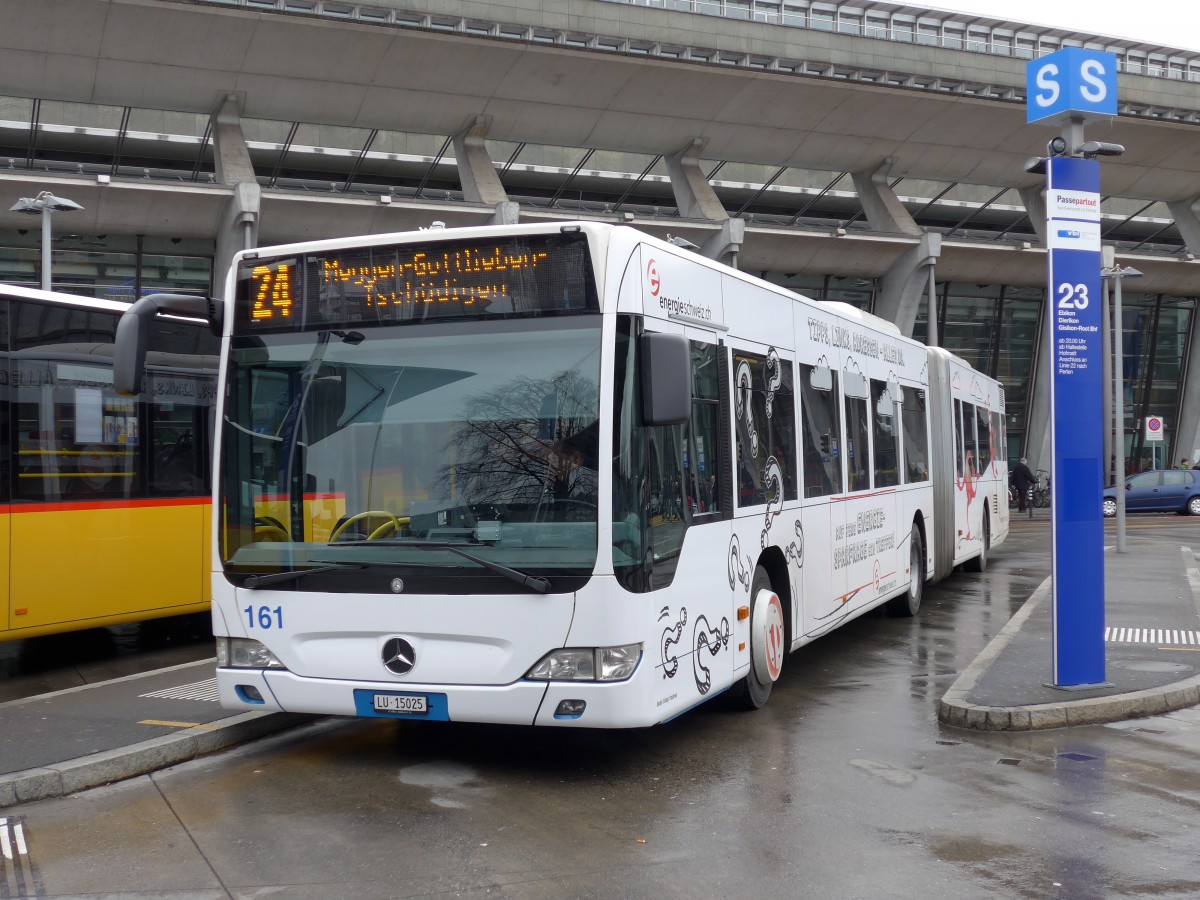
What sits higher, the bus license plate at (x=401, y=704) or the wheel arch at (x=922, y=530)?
the wheel arch at (x=922, y=530)

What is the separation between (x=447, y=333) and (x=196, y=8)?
77.6ft

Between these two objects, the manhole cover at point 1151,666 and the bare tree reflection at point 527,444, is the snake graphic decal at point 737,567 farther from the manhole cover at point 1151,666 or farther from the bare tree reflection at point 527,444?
the manhole cover at point 1151,666

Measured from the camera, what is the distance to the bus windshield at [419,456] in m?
6.46

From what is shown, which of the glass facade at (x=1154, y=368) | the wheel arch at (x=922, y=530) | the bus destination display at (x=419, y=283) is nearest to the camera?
the bus destination display at (x=419, y=283)

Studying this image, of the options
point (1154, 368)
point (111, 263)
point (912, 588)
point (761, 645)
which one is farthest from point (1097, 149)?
point (1154, 368)

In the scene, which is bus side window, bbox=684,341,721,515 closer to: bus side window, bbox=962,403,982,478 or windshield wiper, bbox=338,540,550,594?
windshield wiper, bbox=338,540,550,594

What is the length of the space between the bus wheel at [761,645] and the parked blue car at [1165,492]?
31.6m

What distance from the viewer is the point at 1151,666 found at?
1012 centimetres

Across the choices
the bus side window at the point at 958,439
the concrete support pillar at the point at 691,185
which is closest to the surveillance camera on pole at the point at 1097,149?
the bus side window at the point at 958,439

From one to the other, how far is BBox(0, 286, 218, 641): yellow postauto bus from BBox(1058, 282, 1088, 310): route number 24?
260 inches

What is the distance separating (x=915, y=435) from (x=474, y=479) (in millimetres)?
8508

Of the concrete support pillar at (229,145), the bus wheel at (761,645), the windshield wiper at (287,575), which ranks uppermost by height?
the concrete support pillar at (229,145)

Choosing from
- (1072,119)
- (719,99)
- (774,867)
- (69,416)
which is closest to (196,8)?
(719,99)

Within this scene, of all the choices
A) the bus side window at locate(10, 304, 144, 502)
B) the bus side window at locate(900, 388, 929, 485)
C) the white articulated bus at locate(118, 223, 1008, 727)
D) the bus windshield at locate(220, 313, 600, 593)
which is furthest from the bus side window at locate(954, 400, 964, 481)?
the bus windshield at locate(220, 313, 600, 593)
